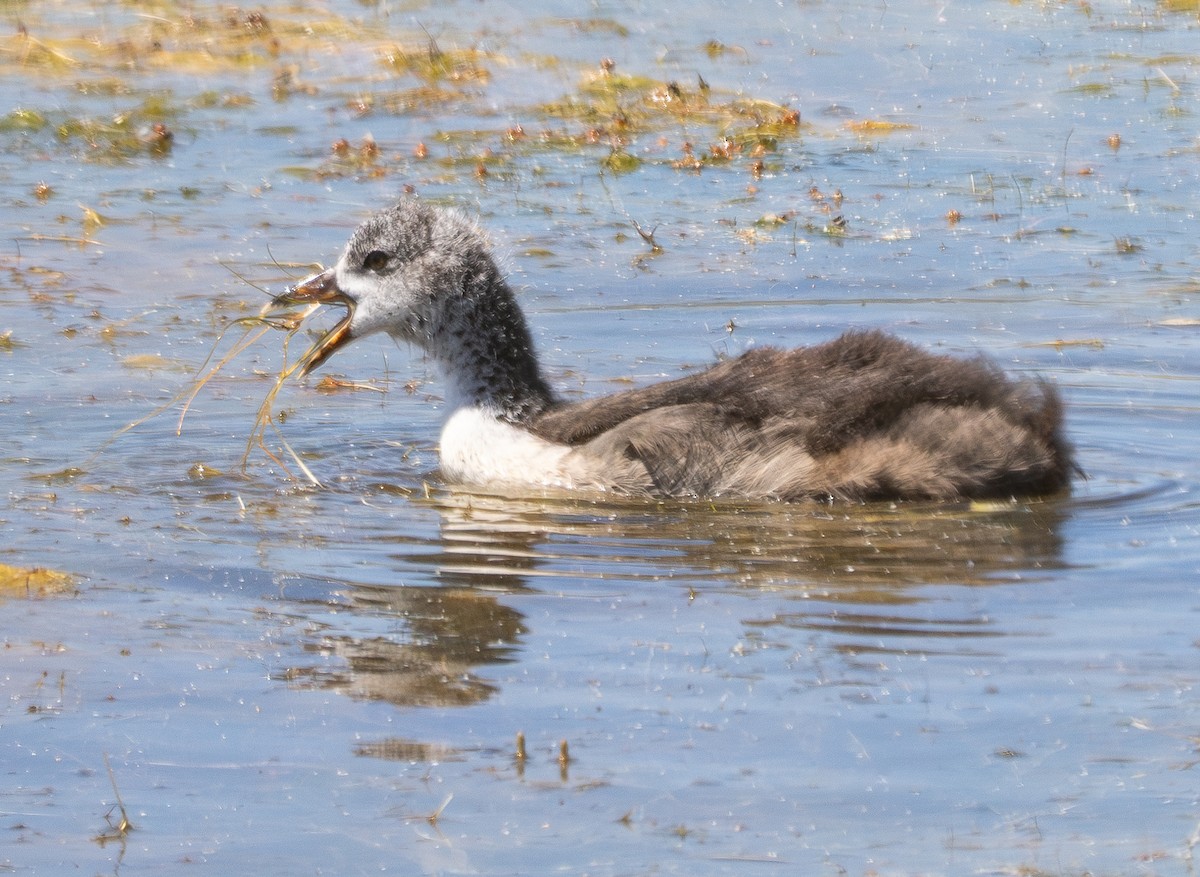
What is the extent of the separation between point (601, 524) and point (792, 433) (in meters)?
0.82

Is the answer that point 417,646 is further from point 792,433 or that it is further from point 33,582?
point 792,433

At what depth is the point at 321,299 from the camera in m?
8.83

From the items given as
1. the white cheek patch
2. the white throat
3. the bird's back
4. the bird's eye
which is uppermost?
the bird's eye

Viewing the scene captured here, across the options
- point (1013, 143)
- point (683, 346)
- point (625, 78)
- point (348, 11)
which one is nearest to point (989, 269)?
point (683, 346)

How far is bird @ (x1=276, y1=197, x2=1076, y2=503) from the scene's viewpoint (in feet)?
25.4

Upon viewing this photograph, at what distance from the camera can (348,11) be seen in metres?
19.5

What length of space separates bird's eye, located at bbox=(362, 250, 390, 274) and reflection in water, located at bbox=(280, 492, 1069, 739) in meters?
1.10

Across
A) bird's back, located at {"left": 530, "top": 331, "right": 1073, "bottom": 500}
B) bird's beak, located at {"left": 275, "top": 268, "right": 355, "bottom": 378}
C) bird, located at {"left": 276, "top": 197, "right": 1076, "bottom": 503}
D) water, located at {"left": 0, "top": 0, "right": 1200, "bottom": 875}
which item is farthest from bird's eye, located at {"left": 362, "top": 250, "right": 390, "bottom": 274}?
bird's back, located at {"left": 530, "top": 331, "right": 1073, "bottom": 500}

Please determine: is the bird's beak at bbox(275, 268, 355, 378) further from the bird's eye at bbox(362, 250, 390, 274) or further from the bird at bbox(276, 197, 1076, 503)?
the bird at bbox(276, 197, 1076, 503)

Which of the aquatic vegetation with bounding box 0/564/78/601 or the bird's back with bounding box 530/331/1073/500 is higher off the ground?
the bird's back with bounding box 530/331/1073/500

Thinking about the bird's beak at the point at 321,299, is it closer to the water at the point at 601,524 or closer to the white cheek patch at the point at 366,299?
the white cheek patch at the point at 366,299

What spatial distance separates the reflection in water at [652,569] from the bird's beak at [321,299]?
3.10 ft

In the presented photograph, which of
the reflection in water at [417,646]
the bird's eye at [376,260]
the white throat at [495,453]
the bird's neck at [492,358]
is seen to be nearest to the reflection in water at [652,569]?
the reflection in water at [417,646]

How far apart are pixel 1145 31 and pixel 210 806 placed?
14.8 m
